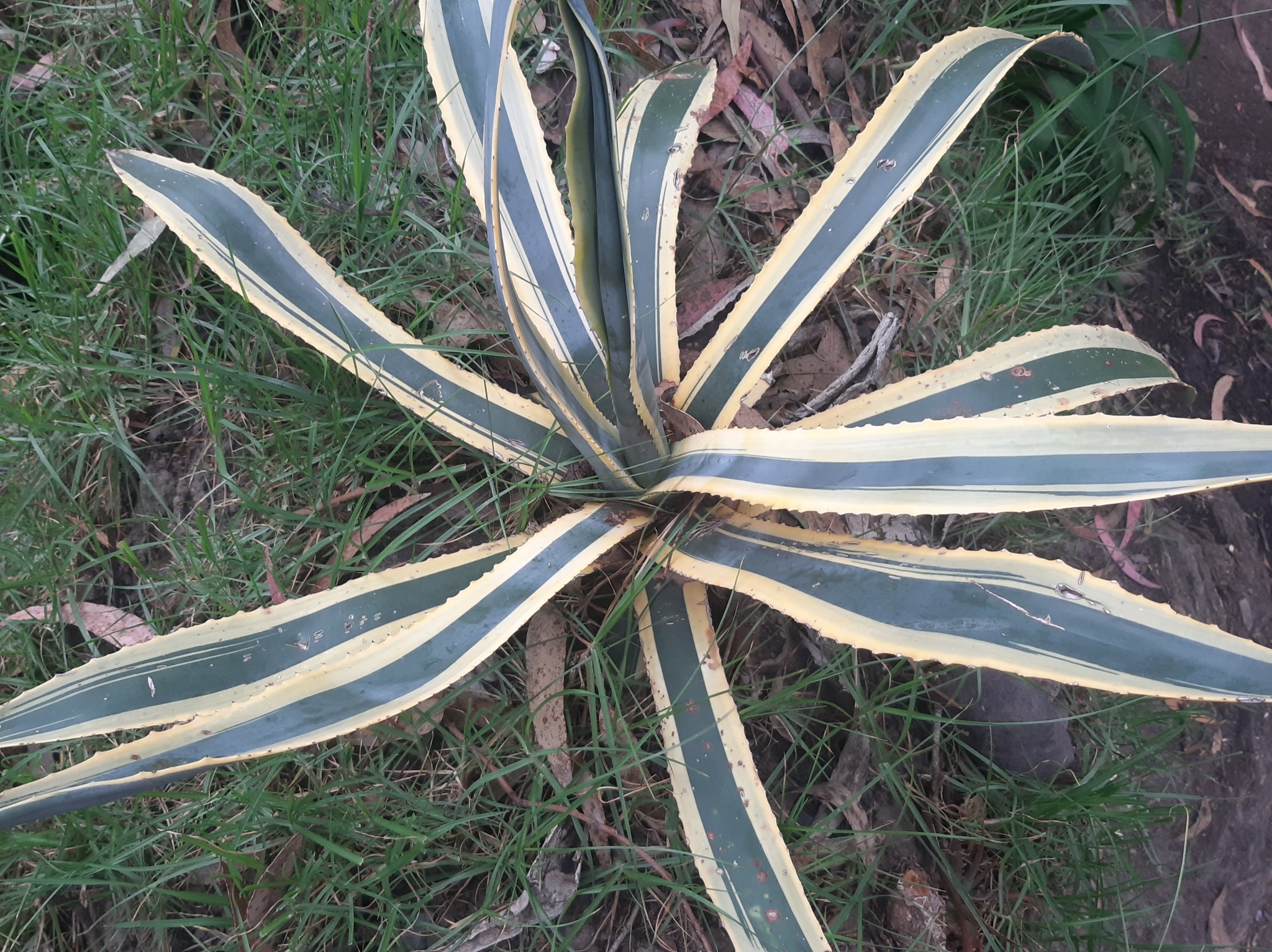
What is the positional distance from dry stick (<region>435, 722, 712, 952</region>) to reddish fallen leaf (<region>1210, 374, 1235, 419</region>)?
5.28 ft

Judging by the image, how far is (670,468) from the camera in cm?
103

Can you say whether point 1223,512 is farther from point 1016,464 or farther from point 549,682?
point 549,682

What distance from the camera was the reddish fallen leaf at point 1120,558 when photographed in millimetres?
1572

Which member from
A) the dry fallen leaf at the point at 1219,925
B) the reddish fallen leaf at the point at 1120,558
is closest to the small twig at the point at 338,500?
the reddish fallen leaf at the point at 1120,558

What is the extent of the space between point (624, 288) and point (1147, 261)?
61.4 inches

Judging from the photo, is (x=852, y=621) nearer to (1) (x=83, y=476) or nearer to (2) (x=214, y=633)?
(2) (x=214, y=633)

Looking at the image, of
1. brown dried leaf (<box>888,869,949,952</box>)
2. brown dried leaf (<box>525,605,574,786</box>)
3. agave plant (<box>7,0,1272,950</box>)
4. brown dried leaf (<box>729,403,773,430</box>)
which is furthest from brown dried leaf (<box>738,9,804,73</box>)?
brown dried leaf (<box>888,869,949,952</box>)

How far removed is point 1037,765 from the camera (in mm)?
1274

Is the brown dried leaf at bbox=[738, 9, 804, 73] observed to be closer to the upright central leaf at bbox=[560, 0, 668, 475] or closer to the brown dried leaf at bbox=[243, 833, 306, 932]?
the upright central leaf at bbox=[560, 0, 668, 475]

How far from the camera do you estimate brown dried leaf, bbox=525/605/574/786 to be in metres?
1.10

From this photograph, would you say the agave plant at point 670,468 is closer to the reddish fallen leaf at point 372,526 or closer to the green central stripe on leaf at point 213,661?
the green central stripe on leaf at point 213,661

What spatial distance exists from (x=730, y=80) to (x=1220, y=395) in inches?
53.2

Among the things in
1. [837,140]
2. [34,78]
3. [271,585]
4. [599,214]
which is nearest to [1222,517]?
[837,140]

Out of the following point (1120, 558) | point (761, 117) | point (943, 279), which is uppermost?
point (761, 117)
